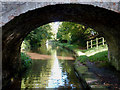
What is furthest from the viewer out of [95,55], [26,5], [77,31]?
[77,31]

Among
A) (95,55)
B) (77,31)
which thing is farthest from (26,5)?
(77,31)

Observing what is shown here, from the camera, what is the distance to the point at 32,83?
6.94 meters

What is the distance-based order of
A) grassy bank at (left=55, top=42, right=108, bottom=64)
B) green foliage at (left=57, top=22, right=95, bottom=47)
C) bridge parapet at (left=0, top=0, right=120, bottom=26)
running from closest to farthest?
bridge parapet at (left=0, top=0, right=120, bottom=26)
grassy bank at (left=55, top=42, right=108, bottom=64)
green foliage at (left=57, top=22, right=95, bottom=47)

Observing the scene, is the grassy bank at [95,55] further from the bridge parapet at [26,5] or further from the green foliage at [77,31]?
the bridge parapet at [26,5]

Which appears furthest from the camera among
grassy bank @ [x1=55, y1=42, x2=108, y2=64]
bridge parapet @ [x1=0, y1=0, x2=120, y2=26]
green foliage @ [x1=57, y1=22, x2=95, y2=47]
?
green foliage @ [x1=57, y1=22, x2=95, y2=47]

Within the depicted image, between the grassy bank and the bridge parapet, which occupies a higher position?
the bridge parapet

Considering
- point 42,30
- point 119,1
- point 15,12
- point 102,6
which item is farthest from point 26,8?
point 42,30

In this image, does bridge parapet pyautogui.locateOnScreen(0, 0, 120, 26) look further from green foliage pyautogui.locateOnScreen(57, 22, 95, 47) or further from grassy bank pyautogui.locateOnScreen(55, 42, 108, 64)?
green foliage pyautogui.locateOnScreen(57, 22, 95, 47)

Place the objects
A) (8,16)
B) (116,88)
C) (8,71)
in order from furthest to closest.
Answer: (8,71)
(116,88)
(8,16)

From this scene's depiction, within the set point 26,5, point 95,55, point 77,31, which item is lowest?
point 95,55

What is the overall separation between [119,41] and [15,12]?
17.1 feet

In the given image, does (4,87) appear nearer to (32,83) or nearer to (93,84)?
(32,83)

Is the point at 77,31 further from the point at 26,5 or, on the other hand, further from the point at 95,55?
the point at 26,5

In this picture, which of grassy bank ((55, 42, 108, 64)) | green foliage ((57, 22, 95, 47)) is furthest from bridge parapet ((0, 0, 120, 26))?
green foliage ((57, 22, 95, 47))
